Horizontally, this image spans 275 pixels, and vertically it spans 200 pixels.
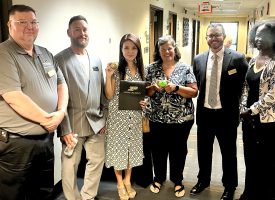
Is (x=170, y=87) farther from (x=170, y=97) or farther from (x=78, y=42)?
(x=78, y=42)

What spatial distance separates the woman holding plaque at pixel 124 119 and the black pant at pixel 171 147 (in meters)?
0.16

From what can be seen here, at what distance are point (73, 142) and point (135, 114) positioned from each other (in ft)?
1.90

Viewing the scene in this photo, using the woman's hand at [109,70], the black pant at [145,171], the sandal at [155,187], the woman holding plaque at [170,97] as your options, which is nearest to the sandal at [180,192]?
the woman holding plaque at [170,97]

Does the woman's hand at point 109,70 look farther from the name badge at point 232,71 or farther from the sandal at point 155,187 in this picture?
the sandal at point 155,187

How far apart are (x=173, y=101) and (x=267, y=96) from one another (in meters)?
0.73

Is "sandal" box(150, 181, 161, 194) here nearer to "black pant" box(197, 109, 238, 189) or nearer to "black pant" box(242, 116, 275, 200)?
"black pant" box(197, 109, 238, 189)

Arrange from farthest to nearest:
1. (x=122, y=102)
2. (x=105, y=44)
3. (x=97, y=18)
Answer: (x=105, y=44)
(x=97, y=18)
(x=122, y=102)

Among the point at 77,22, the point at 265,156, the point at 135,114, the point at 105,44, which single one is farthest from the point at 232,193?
the point at 105,44

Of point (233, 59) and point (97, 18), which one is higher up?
point (97, 18)

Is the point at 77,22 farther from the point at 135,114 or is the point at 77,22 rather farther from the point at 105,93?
the point at 135,114

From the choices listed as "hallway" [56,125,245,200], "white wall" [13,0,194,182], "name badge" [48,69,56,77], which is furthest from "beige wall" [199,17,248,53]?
"name badge" [48,69,56,77]

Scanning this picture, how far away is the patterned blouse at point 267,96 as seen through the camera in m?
2.00

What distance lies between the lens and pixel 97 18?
3.62 meters

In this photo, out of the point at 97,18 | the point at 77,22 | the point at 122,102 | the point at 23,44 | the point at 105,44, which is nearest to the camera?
the point at 23,44
